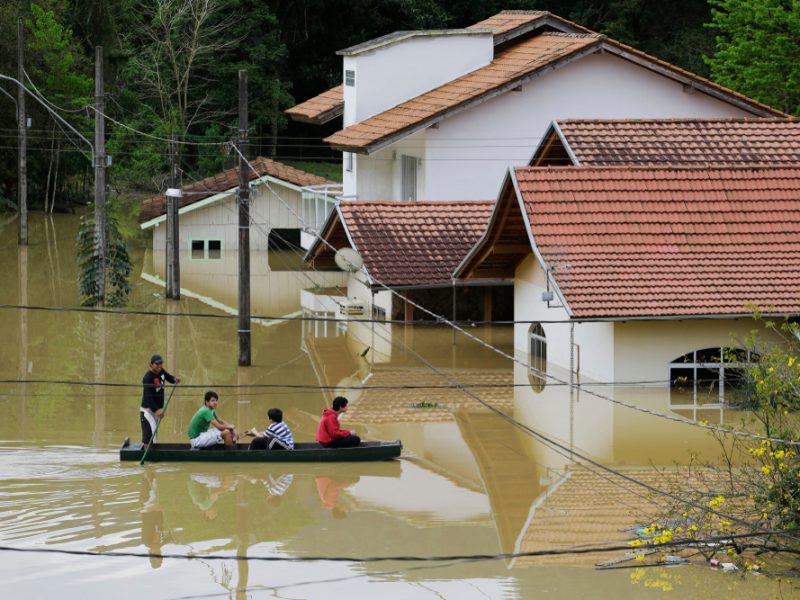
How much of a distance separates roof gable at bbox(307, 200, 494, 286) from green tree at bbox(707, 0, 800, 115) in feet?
47.7

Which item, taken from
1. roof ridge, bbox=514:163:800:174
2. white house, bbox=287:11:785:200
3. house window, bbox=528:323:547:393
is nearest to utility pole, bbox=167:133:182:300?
white house, bbox=287:11:785:200

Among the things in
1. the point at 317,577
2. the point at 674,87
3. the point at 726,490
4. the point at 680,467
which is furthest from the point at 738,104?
the point at 317,577

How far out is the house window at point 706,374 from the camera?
27.2 metres

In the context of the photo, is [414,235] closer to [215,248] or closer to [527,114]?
[527,114]

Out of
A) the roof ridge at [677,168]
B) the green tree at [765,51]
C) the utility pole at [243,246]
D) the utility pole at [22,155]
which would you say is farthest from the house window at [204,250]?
the roof ridge at [677,168]

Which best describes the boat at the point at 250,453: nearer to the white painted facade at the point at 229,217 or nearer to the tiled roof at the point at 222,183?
the tiled roof at the point at 222,183

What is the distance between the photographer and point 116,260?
129 feet

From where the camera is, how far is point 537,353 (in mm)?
31188

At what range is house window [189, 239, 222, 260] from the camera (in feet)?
172

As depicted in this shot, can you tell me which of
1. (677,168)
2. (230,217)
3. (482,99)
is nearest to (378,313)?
(482,99)

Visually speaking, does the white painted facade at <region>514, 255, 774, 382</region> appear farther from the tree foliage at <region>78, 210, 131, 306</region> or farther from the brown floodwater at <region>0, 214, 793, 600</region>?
the tree foliage at <region>78, 210, 131, 306</region>

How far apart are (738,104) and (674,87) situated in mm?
1821

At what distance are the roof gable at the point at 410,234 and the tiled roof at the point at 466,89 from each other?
315cm

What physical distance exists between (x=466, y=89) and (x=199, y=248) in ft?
51.2
